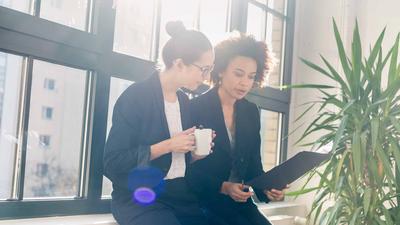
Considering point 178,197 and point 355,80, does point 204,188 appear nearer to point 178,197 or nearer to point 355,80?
point 178,197

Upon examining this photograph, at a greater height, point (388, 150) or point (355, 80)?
point (355, 80)

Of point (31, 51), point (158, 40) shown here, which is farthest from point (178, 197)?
point (158, 40)

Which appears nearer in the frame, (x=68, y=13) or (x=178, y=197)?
(x=178, y=197)

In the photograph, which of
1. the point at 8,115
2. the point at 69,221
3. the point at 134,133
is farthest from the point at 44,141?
the point at 134,133

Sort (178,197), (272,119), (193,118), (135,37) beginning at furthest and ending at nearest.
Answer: (272,119) → (135,37) → (193,118) → (178,197)

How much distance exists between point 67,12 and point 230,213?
1203 mm

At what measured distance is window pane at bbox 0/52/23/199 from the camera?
210 centimetres

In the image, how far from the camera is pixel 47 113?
2.27 meters

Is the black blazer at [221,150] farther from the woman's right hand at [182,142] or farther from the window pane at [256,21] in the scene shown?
the window pane at [256,21]

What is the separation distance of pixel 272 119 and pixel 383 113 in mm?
1544

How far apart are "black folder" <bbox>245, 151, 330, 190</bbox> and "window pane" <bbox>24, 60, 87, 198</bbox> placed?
0.84 meters

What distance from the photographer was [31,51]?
2.13 metres

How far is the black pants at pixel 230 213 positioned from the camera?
7.73 feet

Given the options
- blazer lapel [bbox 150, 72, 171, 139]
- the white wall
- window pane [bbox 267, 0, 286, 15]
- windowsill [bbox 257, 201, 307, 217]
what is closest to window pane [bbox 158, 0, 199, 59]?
blazer lapel [bbox 150, 72, 171, 139]
